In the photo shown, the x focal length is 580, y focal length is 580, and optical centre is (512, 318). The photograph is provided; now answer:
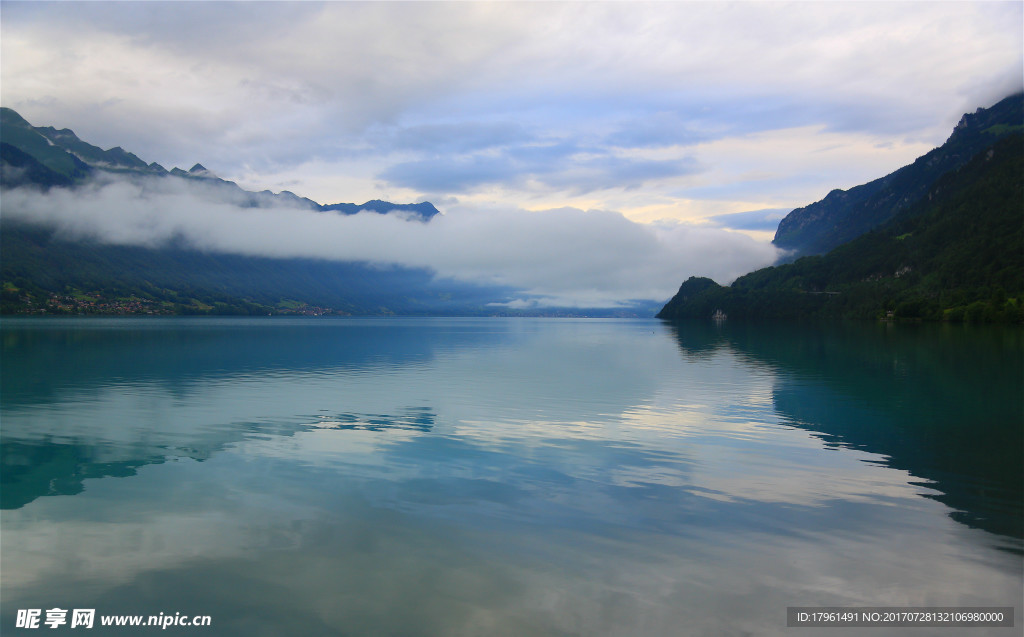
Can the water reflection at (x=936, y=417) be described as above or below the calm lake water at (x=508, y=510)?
above

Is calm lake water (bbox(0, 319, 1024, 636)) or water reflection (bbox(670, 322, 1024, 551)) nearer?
calm lake water (bbox(0, 319, 1024, 636))

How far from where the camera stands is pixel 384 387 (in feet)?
160

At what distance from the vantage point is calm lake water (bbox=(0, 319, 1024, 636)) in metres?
12.5

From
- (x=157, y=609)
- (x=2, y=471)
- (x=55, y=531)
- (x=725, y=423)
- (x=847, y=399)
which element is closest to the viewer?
(x=157, y=609)

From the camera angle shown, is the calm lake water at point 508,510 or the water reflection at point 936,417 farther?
the water reflection at point 936,417

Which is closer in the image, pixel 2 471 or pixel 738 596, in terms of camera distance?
pixel 738 596

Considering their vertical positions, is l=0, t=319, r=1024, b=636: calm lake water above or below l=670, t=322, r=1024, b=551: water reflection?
below

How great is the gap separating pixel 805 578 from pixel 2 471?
28.2 meters

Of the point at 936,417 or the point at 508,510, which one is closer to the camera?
the point at 508,510

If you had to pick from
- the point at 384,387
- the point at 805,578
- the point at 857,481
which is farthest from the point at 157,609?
the point at 384,387

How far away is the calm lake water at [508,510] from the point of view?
12508 millimetres

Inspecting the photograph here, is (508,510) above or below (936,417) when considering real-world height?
below

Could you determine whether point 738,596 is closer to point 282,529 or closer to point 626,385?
point 282,529

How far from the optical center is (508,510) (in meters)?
18.2
